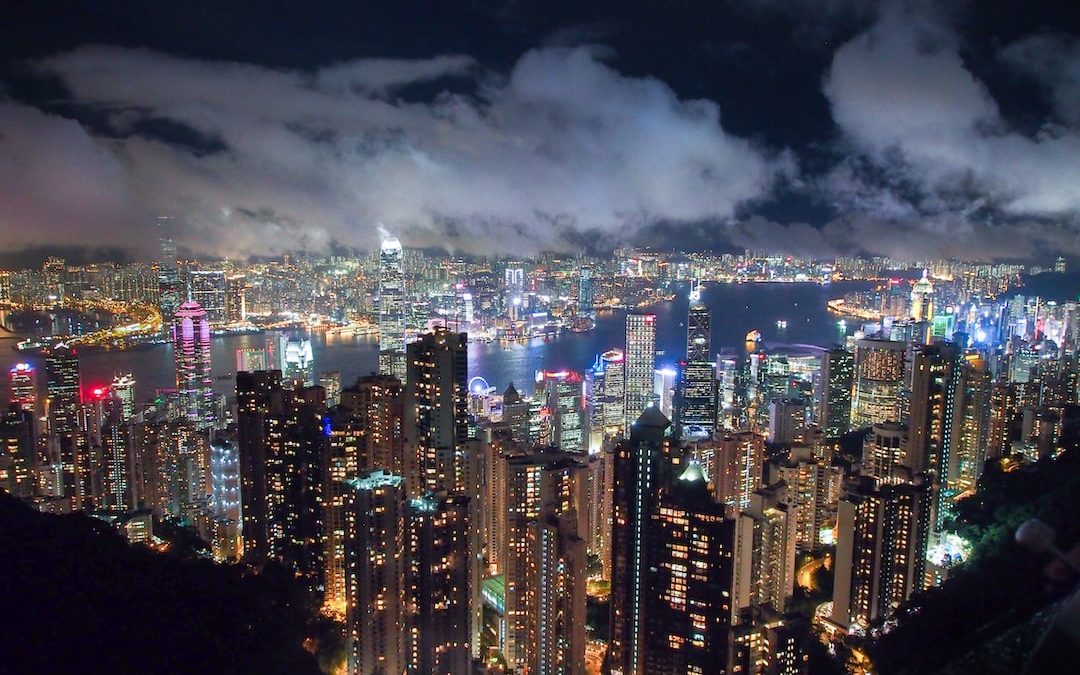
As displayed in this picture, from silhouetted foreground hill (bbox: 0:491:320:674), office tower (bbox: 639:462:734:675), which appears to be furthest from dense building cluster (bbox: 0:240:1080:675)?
silhouetted foreground hill (bbox: 0:491:320:674)

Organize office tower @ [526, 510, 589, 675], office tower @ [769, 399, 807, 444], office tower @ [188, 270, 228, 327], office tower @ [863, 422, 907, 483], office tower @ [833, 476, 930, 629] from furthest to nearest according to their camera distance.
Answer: office tower @ [769, 399, 807, 444]
office tower @ [188, 270, 228, 327]
office tower @ [863, 422, 907, 483]
office tower @ [833, 476, 930, 629]
office tower @ [526, 510, 589, 675]

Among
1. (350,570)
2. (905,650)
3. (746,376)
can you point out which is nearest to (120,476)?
(350,570)

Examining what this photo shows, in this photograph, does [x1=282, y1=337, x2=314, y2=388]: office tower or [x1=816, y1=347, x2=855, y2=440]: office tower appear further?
[x1=816, y1=347, x2=855, y2=440]: office tower

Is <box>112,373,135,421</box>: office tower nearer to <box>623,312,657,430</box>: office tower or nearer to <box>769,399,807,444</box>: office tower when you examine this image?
<box>623,312,657,430</box>: office tower

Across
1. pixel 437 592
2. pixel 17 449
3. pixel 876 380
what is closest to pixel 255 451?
pixel 17 449

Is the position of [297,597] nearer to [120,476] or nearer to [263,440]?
[263,440]

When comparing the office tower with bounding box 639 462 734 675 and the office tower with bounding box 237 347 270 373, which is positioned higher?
the office tower with bounding box 237 347 270 373
